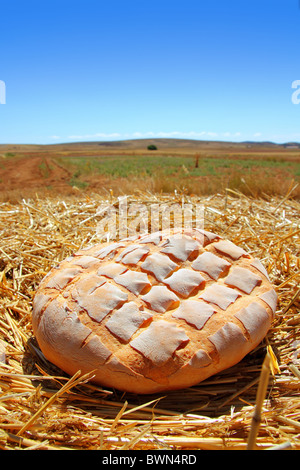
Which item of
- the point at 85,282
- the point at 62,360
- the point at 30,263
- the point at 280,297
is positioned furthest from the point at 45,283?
the point at 280,297

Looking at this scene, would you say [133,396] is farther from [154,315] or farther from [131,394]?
[154,315]

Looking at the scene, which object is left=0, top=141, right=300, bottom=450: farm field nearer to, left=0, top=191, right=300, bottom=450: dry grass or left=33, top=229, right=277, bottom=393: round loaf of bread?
left=0, top=191, right=300, bottom=450: dry grass

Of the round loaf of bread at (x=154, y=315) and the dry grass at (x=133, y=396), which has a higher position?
the round loaf of bread at (x=154, y=315)

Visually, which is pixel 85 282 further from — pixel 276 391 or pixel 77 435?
pixel 276 391

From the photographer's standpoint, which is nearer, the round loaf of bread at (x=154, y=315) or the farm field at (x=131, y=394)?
the farm field at (x=131, y=394)

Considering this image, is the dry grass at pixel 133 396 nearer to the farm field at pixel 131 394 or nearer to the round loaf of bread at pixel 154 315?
the farm field at pixel 131 394

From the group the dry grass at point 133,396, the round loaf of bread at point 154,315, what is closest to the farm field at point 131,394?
the dry grass at point 133,396
